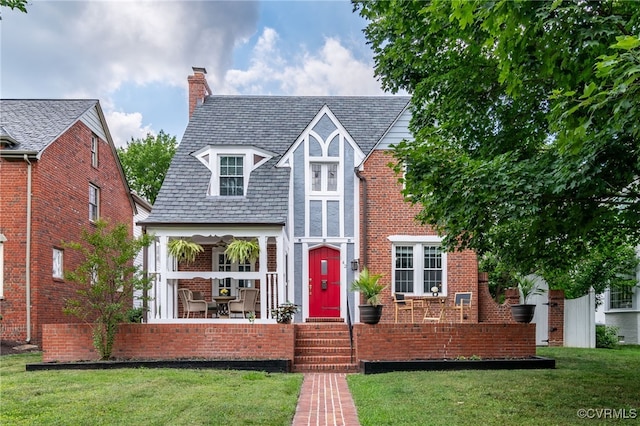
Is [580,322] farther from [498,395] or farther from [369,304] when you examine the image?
[498,395]

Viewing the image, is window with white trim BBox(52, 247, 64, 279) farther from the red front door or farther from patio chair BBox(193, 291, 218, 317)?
the red front door

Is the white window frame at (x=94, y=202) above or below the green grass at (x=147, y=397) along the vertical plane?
above

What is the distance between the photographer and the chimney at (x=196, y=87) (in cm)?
2042

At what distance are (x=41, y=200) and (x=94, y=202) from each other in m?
4.49

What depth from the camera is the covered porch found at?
14102 millimetres

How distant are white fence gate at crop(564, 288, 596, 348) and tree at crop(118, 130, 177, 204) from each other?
31.9 meters

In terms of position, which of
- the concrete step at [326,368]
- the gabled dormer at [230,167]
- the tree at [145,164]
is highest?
the tree at [145,164]

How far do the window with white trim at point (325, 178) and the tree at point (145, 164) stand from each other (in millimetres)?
26672

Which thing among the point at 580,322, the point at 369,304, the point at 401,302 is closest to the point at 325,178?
the point at 401,302

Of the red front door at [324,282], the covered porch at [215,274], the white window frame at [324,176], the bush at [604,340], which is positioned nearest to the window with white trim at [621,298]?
the bush at [604,340]

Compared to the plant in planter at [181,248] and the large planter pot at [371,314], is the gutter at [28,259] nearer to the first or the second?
the plant in planter at [181,248]

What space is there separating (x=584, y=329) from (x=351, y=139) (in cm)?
921

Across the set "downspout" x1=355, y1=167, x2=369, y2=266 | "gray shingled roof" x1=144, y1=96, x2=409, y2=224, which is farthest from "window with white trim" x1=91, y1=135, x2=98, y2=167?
"downspout" x1=355, y1=167, x2=369, y2=266

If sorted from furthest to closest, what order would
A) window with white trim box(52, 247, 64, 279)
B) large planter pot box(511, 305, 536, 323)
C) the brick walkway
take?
window with white trim box(52, 247, 64, 279) → large planter pot box(511, 305, 536, 323) → the brick walkway
